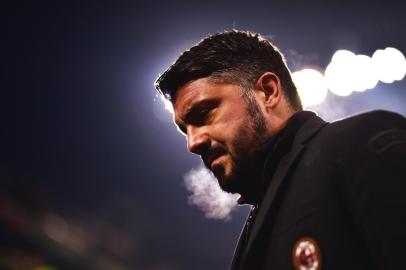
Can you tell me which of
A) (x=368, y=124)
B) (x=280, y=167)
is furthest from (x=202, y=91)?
(x=368, y=124)

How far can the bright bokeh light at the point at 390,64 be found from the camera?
26.7 ft

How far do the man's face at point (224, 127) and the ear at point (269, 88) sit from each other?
8cm

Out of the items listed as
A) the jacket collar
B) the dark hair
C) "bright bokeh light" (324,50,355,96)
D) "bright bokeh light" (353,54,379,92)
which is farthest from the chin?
"bright bokeh light" (353,54,379,92)

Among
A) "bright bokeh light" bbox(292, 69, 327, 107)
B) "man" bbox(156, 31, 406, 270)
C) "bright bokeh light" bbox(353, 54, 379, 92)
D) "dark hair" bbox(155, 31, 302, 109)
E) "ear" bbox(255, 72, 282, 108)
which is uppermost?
"bright bokeh light" bbox(353, 54, 379, 92)

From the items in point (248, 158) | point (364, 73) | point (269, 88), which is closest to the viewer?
point (248, 158)

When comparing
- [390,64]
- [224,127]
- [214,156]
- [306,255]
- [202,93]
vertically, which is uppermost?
[390,64]

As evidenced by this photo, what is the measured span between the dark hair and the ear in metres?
0.04

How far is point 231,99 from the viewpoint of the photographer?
7.95ft

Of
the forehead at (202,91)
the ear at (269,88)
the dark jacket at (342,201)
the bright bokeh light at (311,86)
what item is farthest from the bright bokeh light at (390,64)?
the dark jacket at (342,201)

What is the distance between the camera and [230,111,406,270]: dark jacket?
4.25 ft

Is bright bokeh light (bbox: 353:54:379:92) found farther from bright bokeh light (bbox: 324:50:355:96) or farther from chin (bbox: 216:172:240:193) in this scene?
chin (bbox: 216:172:240:193)

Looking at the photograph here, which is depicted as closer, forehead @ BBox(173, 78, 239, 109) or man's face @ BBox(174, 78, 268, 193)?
man's face @ BBox(174, 78, 268, 193)

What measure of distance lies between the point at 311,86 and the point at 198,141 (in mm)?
5879

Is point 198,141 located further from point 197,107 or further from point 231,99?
point 231,99
